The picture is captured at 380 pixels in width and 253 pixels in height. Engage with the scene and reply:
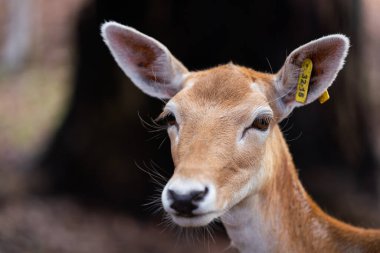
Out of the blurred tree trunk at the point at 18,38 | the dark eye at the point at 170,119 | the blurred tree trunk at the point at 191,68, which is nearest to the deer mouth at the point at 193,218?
the dark eye at the point at 170,119

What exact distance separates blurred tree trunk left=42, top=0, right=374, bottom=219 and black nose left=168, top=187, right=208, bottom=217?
17.0 ft

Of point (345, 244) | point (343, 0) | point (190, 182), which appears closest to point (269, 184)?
point (345, 244)

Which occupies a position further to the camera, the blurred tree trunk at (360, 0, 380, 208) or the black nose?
the blurred tree trunk at (360, 0, 380, 208)

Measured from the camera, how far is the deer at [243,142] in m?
5.22

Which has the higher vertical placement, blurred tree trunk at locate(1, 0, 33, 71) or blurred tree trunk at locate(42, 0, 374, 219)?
blurred tree trunk at locate(42, 0, 374, 219)

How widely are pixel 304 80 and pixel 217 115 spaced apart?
2.82ft

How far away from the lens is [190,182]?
4.80 m

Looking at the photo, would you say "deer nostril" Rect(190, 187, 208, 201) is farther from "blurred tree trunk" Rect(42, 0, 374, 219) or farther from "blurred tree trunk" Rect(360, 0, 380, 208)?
"blurred tree trunk" Rect(360, 0, 380, 208)

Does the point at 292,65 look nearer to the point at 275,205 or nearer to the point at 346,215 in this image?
the point at 275,205

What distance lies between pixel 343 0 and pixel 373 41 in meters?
11.4

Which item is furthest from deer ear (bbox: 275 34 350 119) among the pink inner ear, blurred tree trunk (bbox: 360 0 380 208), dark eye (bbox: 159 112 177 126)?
blurred tree trunk (bbox: 360 0 380 208)

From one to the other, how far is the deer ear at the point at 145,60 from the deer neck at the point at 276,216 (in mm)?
1072

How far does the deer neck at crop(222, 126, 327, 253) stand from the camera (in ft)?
18.9

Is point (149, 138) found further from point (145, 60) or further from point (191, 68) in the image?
point (145, 60)
